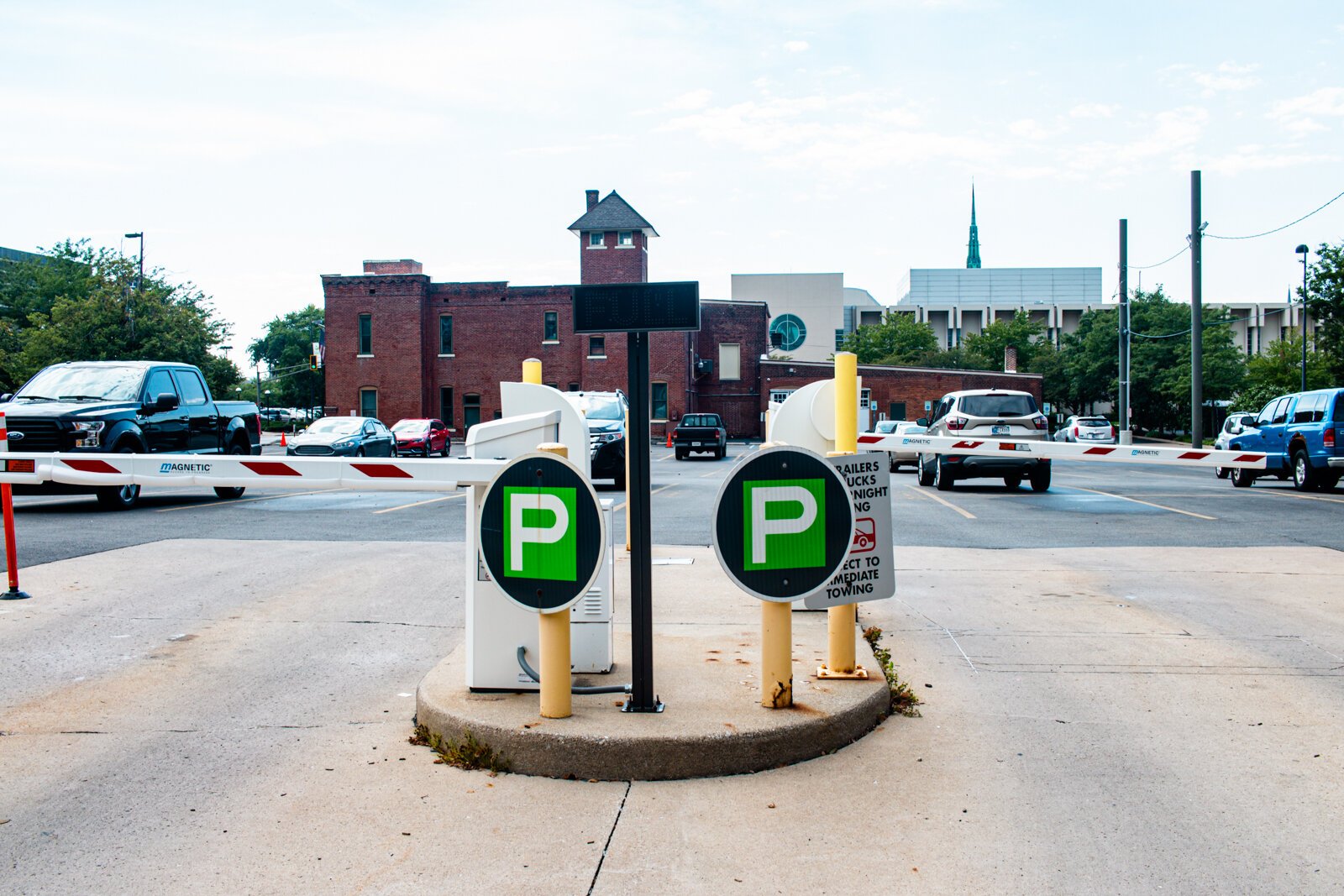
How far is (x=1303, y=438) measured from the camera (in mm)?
21688

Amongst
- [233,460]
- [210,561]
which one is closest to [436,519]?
[210,561]

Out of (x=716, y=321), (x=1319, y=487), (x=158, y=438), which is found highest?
(x=716, y=321)

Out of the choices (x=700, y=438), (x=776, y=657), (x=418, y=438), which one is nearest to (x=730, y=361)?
(x=700, y=438)

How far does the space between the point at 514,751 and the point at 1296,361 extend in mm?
58671

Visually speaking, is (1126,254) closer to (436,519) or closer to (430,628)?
(436,519)

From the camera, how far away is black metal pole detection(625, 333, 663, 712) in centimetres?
464

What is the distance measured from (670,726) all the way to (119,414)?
14432 mm

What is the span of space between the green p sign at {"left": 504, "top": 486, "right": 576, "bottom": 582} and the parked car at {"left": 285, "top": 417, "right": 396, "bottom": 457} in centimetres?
2484

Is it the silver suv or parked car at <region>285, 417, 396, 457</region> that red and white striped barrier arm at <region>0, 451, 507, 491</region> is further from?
parked car at <region>285, 417, 396, 457</region>

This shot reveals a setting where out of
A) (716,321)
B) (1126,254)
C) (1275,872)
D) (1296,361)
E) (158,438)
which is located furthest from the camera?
(716,321)

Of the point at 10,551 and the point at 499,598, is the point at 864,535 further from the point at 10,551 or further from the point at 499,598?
the point at 10,551

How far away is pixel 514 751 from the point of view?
15.0 feet

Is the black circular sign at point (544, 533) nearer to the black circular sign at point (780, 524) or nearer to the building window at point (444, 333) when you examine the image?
A: the black circular sign at point (780, 524)

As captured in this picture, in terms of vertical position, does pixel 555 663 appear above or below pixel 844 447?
below
